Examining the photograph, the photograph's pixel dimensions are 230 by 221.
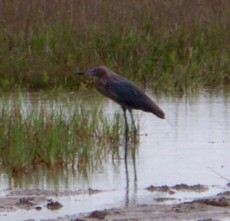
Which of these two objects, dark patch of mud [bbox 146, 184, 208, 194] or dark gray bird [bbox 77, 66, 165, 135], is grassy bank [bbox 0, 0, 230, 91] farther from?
dark patch of mud [bbox 146, 184, 208, 194]

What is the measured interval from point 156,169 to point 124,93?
1.31 metres

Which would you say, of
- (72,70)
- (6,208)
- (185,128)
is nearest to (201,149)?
(185,128)

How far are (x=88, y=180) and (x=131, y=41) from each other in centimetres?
609

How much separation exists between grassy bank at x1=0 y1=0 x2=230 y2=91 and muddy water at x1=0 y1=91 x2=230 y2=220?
1.85 m

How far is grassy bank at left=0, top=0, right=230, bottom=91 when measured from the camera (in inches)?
523

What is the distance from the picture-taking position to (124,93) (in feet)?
31.7

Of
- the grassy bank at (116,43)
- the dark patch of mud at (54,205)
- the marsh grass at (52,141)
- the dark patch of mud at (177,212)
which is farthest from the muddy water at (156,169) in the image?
the grassy bank at (116,43)

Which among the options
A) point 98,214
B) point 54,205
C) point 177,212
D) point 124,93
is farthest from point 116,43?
point 98,214

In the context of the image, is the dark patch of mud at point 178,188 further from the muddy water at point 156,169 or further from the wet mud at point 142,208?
the wet mud at point 142,208

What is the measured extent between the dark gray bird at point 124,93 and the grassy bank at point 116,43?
128 inches

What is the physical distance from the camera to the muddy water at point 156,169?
735cm

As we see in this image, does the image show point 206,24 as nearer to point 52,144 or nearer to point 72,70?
point 72,70

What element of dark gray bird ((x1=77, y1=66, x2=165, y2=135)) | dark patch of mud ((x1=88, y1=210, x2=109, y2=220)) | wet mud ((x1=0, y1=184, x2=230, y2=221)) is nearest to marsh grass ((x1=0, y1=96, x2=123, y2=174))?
dark gray bird ((x1=77, y1=66, x2=165, y2=135))

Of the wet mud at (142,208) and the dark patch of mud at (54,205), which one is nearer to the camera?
the wet mud at (142,208)
